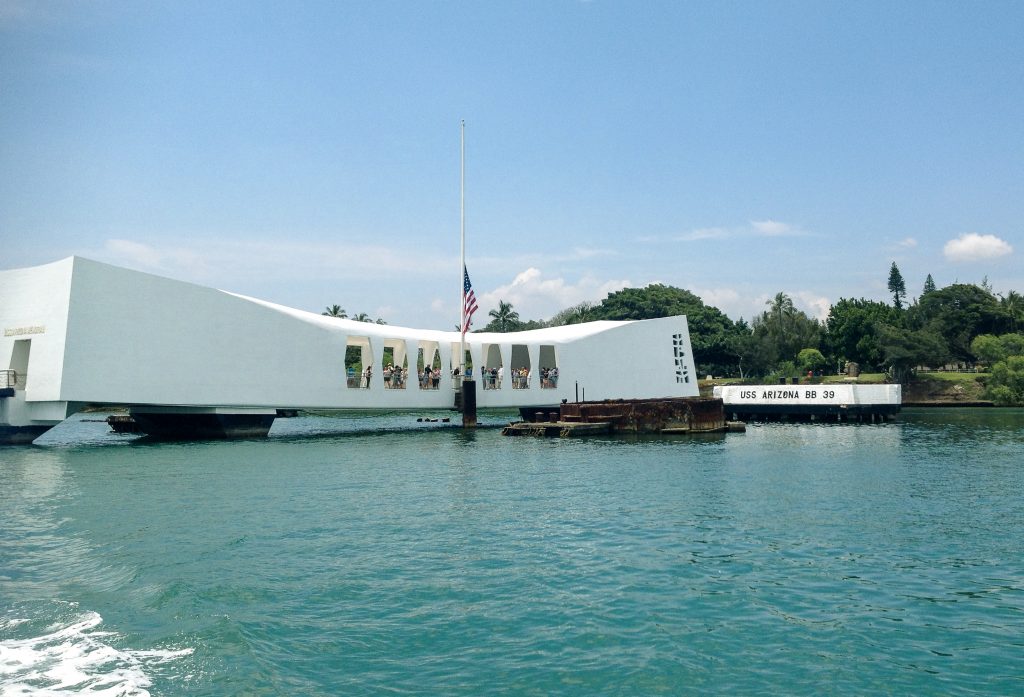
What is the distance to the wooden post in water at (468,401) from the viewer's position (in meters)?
37.4

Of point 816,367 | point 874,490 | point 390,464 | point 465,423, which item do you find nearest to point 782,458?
point 874,490

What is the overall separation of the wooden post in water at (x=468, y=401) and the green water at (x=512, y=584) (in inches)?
718

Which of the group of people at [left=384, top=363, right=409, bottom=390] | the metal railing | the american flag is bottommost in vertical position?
the metal railing

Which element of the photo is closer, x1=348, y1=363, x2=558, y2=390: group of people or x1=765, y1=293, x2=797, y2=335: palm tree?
x1=348, y1=363, x2=558, y2=390: group of people

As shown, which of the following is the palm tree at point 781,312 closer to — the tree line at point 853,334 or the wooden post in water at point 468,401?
the tree line at point 853,334

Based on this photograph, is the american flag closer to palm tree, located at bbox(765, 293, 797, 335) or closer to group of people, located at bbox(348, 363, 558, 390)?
group of people, located at bbox(348, 363, 558, 390)

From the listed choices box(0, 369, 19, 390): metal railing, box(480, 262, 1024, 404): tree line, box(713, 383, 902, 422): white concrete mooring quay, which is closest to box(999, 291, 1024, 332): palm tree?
box(480, 262, 1024, 404): tree line

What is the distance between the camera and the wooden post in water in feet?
123

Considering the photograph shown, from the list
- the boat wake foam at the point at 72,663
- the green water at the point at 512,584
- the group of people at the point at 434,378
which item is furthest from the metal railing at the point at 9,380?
the boat wake foam at the point at 72,663

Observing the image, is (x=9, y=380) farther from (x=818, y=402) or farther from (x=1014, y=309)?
(x=1014, y=309)

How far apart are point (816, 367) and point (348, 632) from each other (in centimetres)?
7668

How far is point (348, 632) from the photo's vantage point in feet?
25.0

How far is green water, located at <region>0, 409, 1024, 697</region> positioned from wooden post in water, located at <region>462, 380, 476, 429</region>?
18.2m

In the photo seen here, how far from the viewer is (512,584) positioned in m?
9.34
